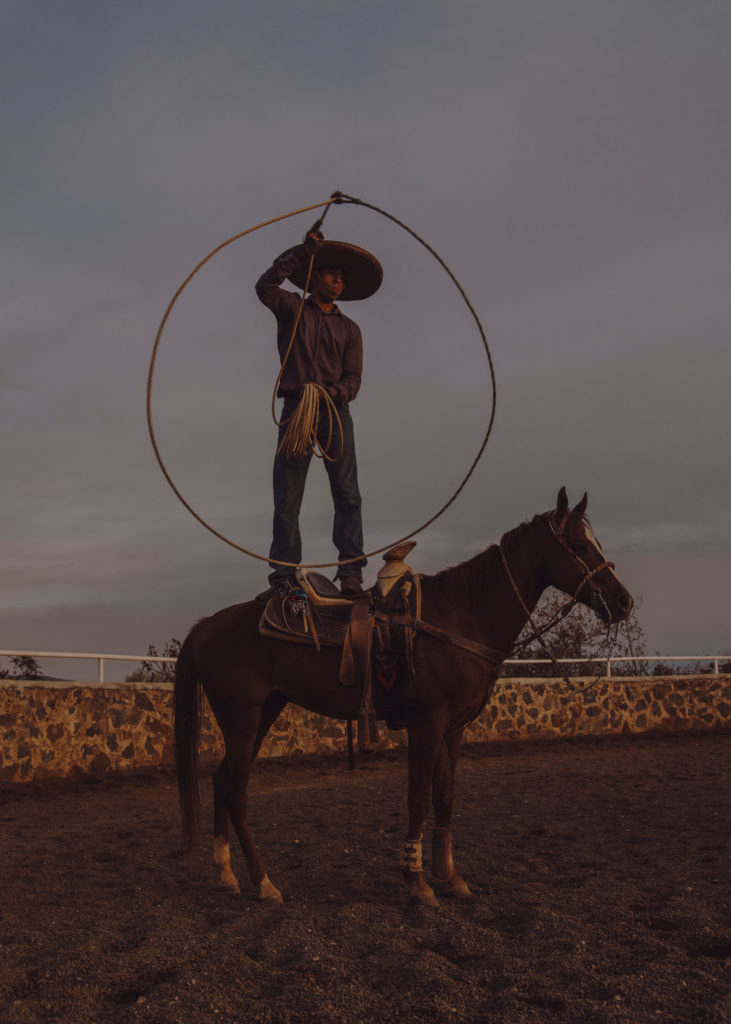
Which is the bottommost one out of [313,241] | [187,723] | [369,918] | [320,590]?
[369,918]

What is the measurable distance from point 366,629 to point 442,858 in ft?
4.83

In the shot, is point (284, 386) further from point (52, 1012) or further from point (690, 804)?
point (690, 804)

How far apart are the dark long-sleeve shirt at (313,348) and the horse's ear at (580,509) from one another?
71.6 inches

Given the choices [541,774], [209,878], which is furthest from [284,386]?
[541,774]

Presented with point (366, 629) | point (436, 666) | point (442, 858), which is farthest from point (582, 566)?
point (442, 858)

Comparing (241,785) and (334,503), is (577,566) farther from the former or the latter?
(241,785)

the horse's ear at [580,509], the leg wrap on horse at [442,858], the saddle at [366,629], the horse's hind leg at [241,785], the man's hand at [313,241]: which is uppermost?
the man's hand at [313,241]

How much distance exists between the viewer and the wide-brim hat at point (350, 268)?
19.8ft

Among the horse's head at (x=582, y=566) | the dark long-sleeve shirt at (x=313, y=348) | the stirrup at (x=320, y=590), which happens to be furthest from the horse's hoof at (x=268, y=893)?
the dark long-sleeve shirt at (x=313, y=348)

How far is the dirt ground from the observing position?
3.37 meters

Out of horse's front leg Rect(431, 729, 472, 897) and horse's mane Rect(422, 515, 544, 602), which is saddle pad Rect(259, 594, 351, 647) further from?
horse's front leg Rect(431, 729, 472, 897)

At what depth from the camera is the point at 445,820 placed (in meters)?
5.33

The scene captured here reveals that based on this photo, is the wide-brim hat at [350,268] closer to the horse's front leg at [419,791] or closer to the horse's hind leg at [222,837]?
the horse's front leg at [419,791]

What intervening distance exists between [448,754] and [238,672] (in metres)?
1.44
